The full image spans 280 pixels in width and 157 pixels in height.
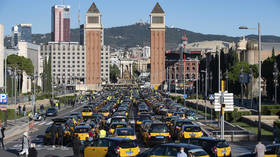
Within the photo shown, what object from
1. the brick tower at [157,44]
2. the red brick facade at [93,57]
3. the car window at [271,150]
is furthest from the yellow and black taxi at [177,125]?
the red brick facade at [93,57]

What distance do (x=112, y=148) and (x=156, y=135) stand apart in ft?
24.5

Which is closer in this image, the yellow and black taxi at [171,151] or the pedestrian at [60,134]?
the yellow and black taxi at [171,151]

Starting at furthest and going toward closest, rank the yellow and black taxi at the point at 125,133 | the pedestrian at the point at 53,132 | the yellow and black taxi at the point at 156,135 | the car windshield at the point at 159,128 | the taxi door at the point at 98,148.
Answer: the pedestrian at the point at 53,132
the car windshield at the point at 159,128
the yellow and black taxi at the point at 156,135
the yellow and black taxi at the point at 125,133
the taxi door at the point at 98,148

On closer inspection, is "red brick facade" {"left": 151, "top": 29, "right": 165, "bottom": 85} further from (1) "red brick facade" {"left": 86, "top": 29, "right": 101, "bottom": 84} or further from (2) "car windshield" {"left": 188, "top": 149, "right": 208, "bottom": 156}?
(2) "car windshield" {"left": 188, "top": 149, "right": 208, "bottom": 156}

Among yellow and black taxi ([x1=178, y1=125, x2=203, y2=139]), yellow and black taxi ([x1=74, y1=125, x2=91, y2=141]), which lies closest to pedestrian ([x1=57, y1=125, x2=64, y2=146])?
yellow and black taxi ([x1=74, y1=125, x2=91, y2=141])

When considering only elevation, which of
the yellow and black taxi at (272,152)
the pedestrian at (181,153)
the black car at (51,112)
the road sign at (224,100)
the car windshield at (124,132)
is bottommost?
the black car at (51,112)

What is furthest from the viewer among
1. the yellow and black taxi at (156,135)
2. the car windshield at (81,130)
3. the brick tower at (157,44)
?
the brick tower at (157,44)

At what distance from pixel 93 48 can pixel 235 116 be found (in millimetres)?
130115

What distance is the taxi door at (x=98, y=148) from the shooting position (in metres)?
19.2

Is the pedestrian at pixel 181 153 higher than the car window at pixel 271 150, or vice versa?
the pedestrian at pixel 181 153

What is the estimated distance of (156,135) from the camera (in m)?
26.1

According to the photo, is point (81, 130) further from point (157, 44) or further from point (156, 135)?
point (157, 44)

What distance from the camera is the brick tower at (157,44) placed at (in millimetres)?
169250

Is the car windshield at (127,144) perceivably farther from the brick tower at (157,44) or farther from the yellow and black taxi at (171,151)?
the brick tower at (157,44)
